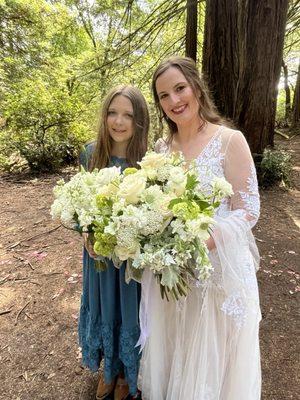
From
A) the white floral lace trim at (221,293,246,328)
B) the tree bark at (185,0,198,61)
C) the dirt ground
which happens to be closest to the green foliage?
the dirt ground

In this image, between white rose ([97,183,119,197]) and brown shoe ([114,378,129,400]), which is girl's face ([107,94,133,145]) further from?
brown shoe ([114,378,129,400])

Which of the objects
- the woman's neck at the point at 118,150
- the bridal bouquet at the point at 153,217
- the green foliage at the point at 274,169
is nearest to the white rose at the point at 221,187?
the bridal bouquet at the point at 153,217

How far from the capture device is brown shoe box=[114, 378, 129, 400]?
2.10 m

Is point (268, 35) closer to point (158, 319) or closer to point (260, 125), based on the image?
point (260, 125)

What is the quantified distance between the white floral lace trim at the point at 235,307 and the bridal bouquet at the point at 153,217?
0.37 m

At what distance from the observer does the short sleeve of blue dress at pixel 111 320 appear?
1.84m

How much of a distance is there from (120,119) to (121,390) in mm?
1709

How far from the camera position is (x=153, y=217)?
47.7 inches

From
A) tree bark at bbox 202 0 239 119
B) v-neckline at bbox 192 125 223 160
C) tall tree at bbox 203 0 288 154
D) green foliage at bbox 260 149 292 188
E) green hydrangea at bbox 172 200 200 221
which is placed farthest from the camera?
green foliage at bbox 260 149 292 188

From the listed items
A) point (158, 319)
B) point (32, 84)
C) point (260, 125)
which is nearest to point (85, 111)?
point (32, 84)

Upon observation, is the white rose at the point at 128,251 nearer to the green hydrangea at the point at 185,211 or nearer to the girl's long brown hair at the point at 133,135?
the green hydrangea at the point at 185,211

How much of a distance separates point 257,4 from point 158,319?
15.2ft

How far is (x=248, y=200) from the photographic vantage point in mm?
1618

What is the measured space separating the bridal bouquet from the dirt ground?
5.00ft
